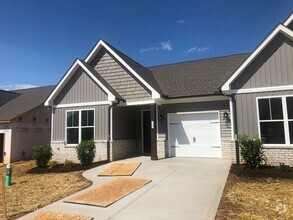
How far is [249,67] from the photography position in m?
10.9

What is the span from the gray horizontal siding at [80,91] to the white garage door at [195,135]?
445cm

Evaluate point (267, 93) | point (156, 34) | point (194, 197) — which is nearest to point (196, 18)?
point (156, 34)

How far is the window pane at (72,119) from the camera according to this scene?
14466 millimetres

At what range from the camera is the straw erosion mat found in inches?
269

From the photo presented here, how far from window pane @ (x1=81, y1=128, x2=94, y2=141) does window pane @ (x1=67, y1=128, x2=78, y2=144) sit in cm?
47

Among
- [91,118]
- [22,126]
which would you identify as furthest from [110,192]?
[22,126]

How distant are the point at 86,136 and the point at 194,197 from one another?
8836 millimetres

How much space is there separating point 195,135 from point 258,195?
268 inches

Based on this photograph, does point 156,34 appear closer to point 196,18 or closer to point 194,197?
point 196,18

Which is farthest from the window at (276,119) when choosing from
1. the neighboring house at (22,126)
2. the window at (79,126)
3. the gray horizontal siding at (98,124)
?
the neighboring house at (22,126)

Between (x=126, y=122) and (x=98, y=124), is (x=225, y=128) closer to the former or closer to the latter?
(x=126, y=122)

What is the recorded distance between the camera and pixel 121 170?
10.6 m

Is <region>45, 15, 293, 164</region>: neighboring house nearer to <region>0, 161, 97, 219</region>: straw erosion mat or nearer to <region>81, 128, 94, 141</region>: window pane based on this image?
<region>81, 128, 94, 141</region>: window pane

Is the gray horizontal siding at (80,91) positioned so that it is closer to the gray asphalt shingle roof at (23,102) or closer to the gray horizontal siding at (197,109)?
the gray horizontal siding at (197,109)
